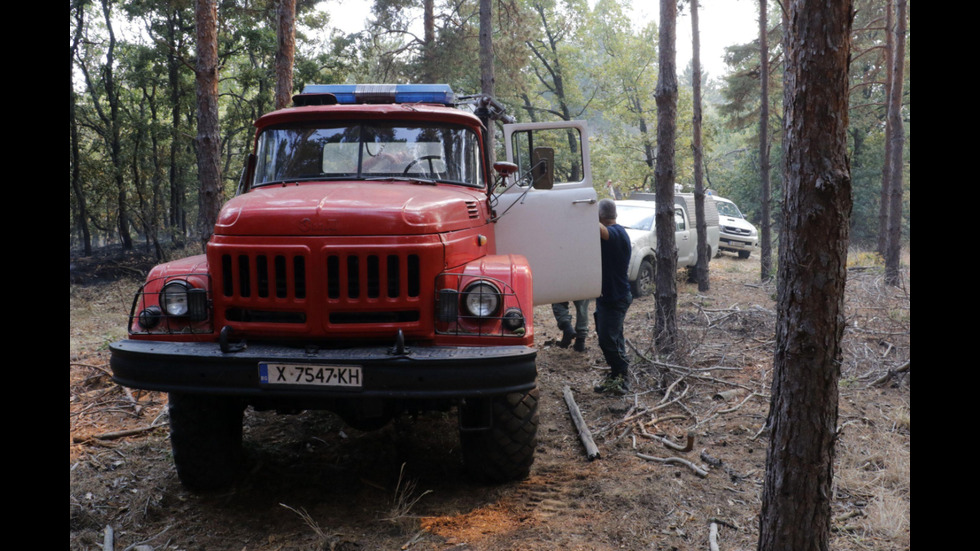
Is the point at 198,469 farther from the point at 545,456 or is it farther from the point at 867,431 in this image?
the point at 867,431

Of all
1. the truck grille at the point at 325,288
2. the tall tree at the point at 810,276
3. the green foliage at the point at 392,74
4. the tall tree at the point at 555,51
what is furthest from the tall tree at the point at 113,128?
the tall tree at the point at 810,276

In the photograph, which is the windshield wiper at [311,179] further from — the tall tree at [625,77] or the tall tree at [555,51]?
the tall tree at [625,77]

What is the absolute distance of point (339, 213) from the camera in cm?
417

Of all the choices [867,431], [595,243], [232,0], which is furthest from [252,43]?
[867,431]

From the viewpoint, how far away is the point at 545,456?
18.1ft

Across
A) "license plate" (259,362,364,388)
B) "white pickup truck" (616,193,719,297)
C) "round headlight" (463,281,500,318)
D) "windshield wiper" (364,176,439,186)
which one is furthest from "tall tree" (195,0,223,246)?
"white pickup truck" (616,193,719,297)

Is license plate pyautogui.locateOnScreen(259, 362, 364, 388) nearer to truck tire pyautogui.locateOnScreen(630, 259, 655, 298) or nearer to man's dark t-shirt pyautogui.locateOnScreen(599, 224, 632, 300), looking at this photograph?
man's dark t-shirt pyautogui.locateOnScreen(599, 224, 632, 300)

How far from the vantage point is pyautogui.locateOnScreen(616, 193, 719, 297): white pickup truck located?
13672 mm

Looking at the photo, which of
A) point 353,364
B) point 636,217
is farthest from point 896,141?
point 353,364

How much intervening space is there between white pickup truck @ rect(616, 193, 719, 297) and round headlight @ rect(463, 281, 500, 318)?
7285 mm

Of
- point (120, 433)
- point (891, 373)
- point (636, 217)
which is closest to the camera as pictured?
point (120, 433)

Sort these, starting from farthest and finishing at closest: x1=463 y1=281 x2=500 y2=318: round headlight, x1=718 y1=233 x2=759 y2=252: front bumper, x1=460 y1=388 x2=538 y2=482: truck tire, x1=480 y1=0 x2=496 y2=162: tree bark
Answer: x1=718 y1=233 x2=759 y2=252: front bumper < x1=480 y1=0 x2=496 y2=162: tree bark < x1=460 y1=388 x2=538 y2=482: truck tire < x1=463 y1=281 x2=500 y2=318: round headlight

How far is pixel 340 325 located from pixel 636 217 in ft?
37.8

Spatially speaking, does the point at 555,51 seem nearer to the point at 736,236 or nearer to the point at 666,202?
the point at 736,236
